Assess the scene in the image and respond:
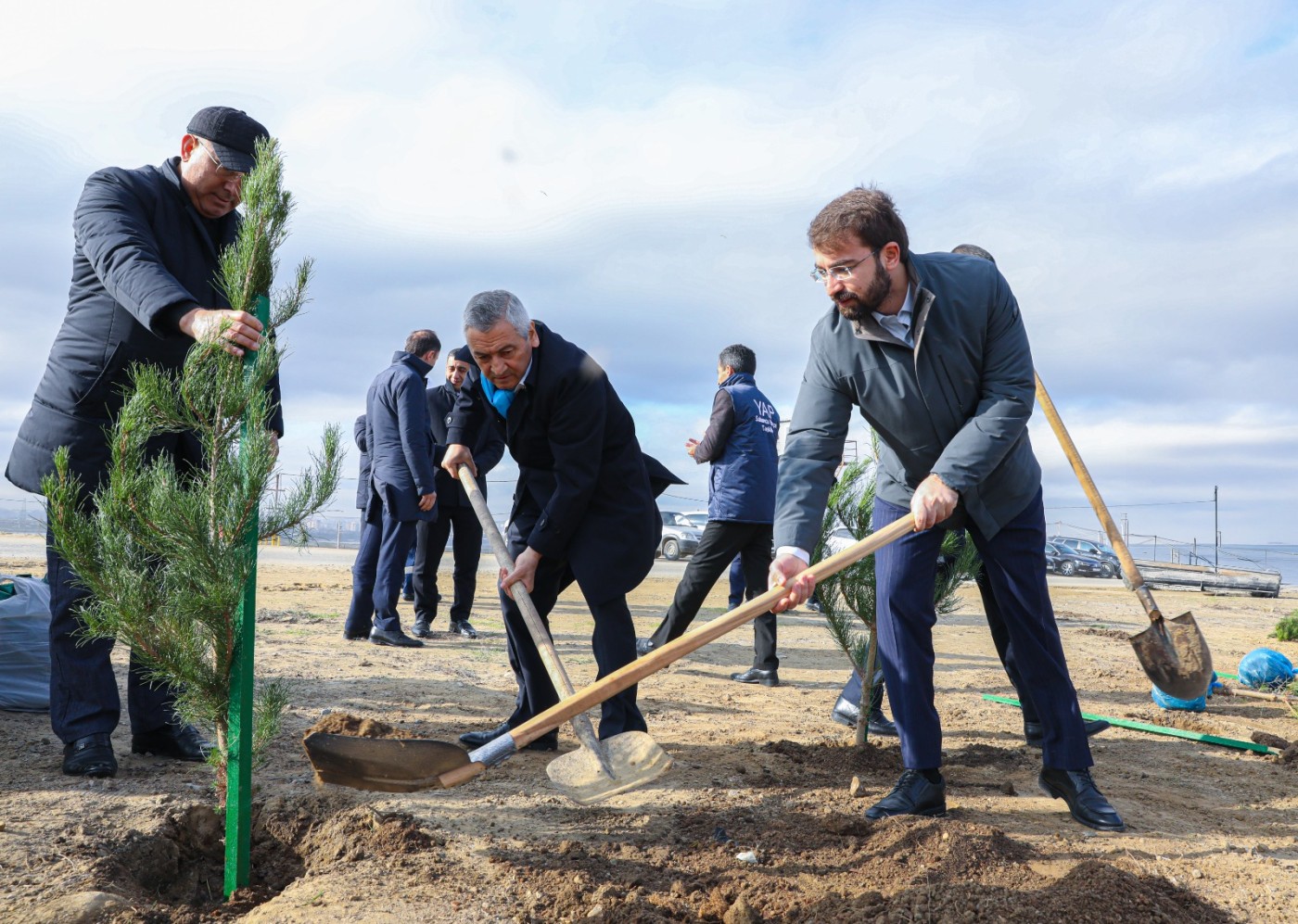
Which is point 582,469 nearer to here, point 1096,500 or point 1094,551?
point 1096,500

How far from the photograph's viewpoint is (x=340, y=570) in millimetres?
15820

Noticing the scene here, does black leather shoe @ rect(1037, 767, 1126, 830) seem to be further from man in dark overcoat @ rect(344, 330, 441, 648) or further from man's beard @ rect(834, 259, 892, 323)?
man in dark overcoat @ rect(344, 330, 441, 648)

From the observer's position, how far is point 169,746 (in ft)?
11.9

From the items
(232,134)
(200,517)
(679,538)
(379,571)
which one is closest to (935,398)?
(200,517)

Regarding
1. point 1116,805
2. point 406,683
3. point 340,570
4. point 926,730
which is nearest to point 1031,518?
point 926,730

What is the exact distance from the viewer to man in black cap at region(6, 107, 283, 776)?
10.0 ft

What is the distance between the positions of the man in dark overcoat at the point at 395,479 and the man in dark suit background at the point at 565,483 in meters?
2.63

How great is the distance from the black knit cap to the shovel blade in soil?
1812mm

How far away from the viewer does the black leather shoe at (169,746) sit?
3625 mm

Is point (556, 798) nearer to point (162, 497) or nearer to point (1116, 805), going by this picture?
point (162, 497)

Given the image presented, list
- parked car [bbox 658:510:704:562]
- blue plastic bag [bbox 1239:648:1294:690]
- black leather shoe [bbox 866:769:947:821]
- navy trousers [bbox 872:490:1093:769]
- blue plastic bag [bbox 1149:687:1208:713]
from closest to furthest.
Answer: black leather shoe [bbox 866:769:947:821], navy trousers [bbox 872:490:1093:769], blue plastic bag [bbox 1149:687:1208:713], blue plastic bag [bbox 1239:648:1294:690], parked car [bbox 658:510:704:562]

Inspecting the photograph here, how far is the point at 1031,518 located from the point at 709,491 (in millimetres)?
2957

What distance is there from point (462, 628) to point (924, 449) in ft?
17.3

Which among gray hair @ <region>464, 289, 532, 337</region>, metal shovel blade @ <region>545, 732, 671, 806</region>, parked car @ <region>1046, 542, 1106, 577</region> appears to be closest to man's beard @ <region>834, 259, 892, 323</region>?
gray hair @ <region>464, 289, 532, 337</region>
